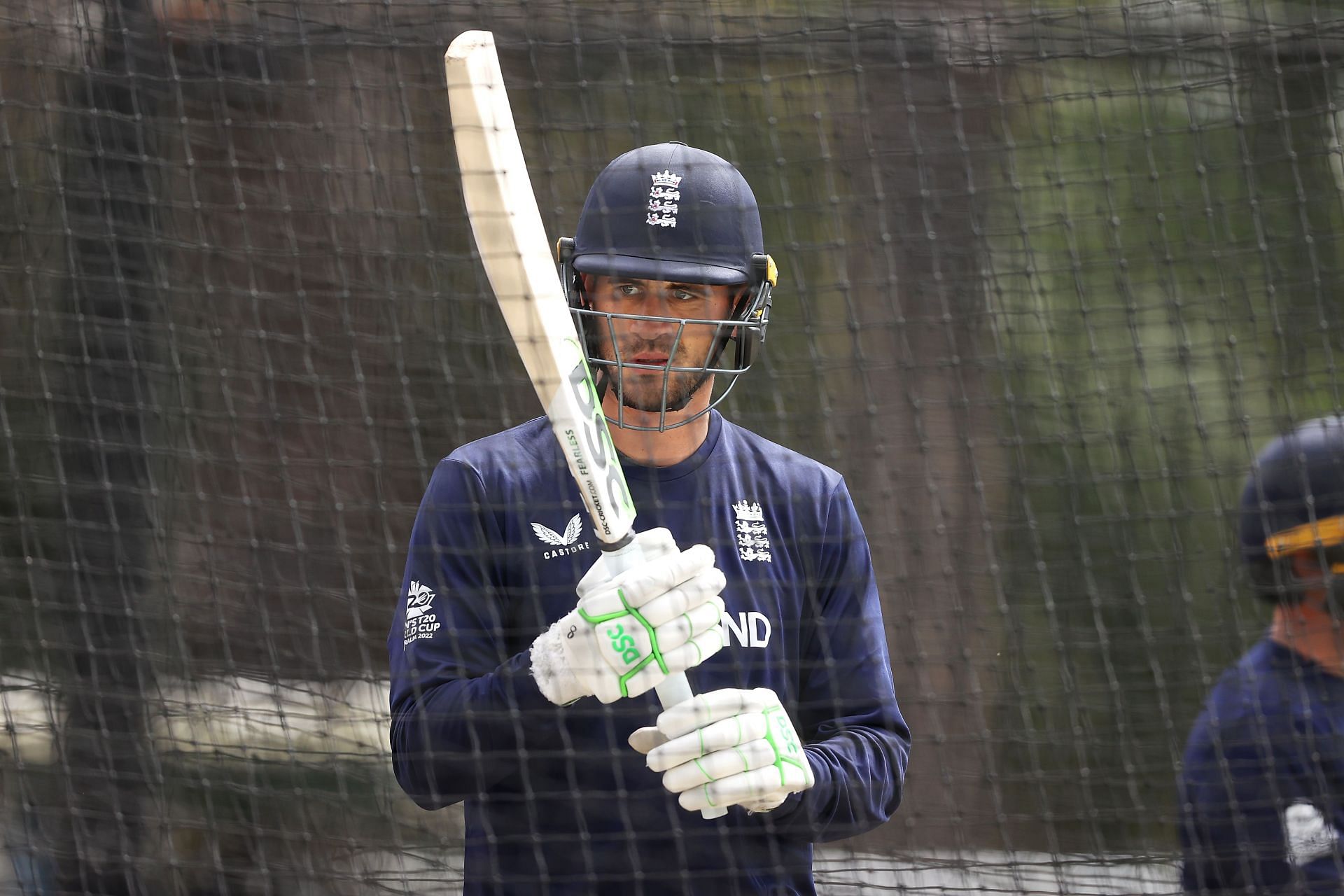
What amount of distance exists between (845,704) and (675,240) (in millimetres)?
833

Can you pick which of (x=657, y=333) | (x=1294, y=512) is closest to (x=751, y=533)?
(x=657, y=333)

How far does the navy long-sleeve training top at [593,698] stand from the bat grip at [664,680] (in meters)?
Answer: 0.09

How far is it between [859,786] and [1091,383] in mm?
4093

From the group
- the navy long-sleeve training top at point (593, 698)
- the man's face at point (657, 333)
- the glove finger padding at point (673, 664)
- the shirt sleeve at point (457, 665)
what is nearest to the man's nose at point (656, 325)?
the man's face at point (657, 333)

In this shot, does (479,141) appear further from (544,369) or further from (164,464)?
(164,464)

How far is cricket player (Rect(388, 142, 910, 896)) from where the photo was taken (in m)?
1.85

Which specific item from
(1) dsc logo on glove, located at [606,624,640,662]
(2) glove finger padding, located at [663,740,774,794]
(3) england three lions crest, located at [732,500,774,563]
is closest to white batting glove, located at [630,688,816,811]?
(2) glove finger padding, located at [663,740,774,794]

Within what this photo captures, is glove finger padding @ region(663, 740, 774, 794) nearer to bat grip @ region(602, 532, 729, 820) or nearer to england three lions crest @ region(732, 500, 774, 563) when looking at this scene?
bat grip @ region(602, 532, 729, 820)

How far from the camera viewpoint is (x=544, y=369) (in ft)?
6.69

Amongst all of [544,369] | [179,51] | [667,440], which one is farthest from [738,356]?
[179,51]

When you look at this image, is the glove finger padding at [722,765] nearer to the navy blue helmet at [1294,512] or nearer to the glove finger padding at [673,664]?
the glove finger padding at [673,664]

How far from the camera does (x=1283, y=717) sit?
2.34 meters

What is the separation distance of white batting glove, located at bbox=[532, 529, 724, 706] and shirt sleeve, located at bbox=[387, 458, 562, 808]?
2.3 inches

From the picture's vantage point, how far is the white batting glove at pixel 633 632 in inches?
71.4
